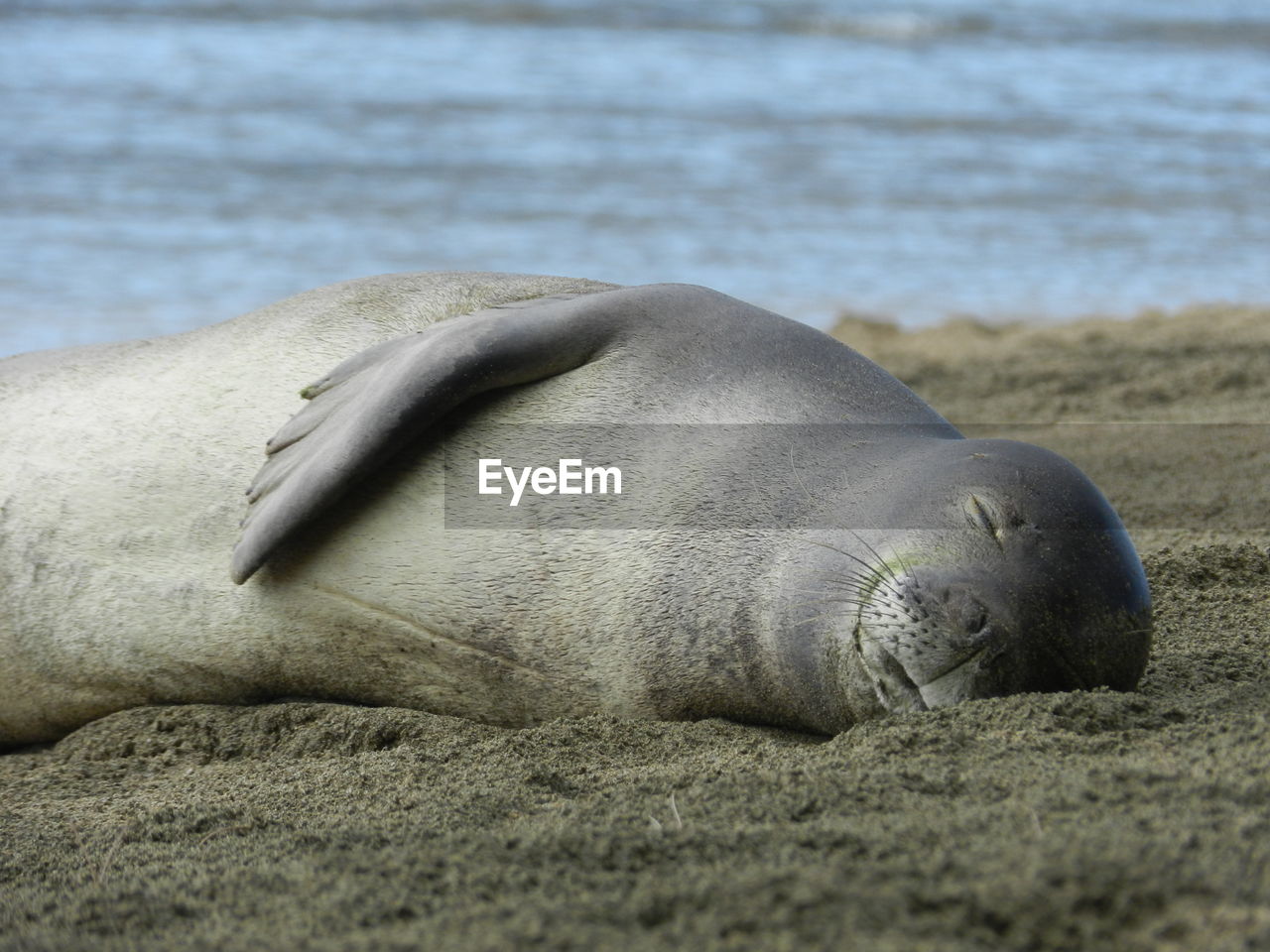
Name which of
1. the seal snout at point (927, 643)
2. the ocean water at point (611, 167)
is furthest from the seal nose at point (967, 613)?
the ocean water at point (611, 167)

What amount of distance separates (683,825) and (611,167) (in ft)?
32.9

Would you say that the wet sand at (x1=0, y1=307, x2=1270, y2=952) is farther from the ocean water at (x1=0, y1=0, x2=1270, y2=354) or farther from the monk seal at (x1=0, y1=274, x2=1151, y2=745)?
the ocean water at (x1=0, y1=0, x2=1270, y2=354)

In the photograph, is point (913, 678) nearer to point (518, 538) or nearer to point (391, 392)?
point (518, 538)

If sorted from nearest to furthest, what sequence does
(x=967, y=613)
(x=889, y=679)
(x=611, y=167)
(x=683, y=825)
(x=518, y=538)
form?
1. (x=683, y=825)
2. (x=967, y=613)
3. (x=889, y=679)
4. (x=518, y=538)
5. (x=611, y=167)

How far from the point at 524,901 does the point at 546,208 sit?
347 inches

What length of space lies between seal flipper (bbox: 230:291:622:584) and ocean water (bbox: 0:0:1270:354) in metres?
4.23

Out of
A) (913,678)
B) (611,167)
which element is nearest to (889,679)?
(913,678)

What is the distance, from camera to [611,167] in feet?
38.9

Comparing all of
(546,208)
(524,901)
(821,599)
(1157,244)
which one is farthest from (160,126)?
(524,901)

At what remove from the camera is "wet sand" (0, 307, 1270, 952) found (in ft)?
5.65

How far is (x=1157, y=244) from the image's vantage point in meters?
10.5

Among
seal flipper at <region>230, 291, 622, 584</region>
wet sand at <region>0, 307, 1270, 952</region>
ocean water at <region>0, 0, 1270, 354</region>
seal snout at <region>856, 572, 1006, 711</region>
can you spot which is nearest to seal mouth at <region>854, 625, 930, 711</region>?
seal snout at <region>856, 572, 1006, 711</region>

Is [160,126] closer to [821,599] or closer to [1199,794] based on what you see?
[821,599]

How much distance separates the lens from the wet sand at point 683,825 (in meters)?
1.72
